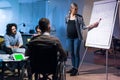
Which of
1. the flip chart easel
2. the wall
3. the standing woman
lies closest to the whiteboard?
the flip chart easel

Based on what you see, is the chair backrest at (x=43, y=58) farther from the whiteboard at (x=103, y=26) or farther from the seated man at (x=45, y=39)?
the whiteboard at (x=103, y=26)

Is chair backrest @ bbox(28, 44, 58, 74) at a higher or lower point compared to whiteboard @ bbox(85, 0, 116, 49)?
lower

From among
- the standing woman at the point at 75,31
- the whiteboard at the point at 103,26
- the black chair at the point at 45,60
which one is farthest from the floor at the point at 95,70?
the black chair at the point at 45,60

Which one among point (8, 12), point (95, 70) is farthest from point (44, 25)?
point (8, 12)

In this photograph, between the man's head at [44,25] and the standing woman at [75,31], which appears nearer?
the man's head at [44,25]

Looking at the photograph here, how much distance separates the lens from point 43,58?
338cm

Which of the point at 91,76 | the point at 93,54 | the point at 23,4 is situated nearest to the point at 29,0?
the point at 23,4

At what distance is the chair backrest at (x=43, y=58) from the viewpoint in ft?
11.0

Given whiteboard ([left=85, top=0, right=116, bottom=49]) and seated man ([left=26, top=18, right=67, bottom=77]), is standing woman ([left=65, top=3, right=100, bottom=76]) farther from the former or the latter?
seated man ([left=26, top=18, right=67, bottom=77])

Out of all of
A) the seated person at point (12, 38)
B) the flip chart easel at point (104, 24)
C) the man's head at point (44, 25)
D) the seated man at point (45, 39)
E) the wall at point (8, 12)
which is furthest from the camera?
the wall at point (8, 12)

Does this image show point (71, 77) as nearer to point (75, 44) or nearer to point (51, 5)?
point (75, 44)

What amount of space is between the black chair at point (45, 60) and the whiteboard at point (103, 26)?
1.42 metres

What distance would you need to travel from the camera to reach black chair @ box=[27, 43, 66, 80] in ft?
11.0

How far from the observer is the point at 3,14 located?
33.7 ft
